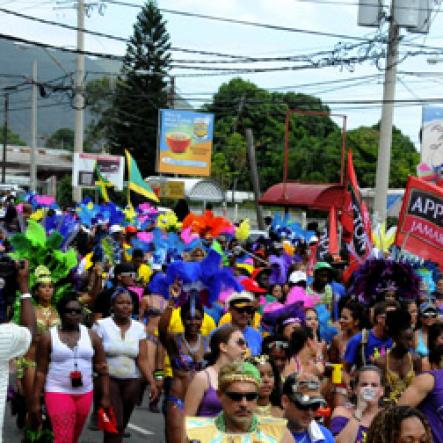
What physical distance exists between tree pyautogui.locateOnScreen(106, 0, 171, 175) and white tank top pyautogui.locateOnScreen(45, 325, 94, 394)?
64497 millimetres

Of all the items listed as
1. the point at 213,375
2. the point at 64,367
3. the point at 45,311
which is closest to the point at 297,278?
the point at 45,311

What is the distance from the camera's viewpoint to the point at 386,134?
80.3 feet

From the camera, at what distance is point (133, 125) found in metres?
76.5

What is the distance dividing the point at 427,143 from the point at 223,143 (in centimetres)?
5244

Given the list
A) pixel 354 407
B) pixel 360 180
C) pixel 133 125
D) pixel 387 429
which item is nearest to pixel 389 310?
pixel 354 407

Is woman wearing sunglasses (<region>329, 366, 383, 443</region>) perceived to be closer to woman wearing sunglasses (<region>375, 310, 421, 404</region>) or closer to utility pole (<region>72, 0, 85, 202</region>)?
woman wearing sunglasses (<region>375, 310, 421, 404</region>)

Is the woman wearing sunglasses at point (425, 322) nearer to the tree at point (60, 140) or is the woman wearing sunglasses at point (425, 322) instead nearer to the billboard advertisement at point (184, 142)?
the billboard advertisement at point (184, 142)

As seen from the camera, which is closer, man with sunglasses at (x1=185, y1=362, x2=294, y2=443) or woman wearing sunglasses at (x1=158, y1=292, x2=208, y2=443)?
man with sunglasses at (x1=185, y1=362, x2=294, y2=443)

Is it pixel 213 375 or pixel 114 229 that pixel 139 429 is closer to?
pixel 213 375

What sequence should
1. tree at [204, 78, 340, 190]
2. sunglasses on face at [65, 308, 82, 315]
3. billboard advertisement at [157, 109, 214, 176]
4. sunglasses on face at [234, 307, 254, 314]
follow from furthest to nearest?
tree at [204, 78, 340, 190] → billboard advertisement at [157, 109, 214, 176] → sunglasses on face at [65, 308, 82, 315] → sunglasses on face at [234, 307, 254, 314]

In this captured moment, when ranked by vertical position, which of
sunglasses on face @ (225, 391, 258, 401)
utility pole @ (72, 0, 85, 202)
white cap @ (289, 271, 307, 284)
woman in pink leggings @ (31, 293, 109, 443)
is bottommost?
woman in pink leggings @ (31, 293, 109, 443)

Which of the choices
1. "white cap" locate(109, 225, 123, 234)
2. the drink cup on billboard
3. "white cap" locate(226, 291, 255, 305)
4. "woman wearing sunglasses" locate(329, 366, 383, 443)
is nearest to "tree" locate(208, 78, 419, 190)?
the drink cup on billboard

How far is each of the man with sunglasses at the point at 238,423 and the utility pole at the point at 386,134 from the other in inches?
743

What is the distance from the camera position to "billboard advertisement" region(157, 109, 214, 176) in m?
48.3
